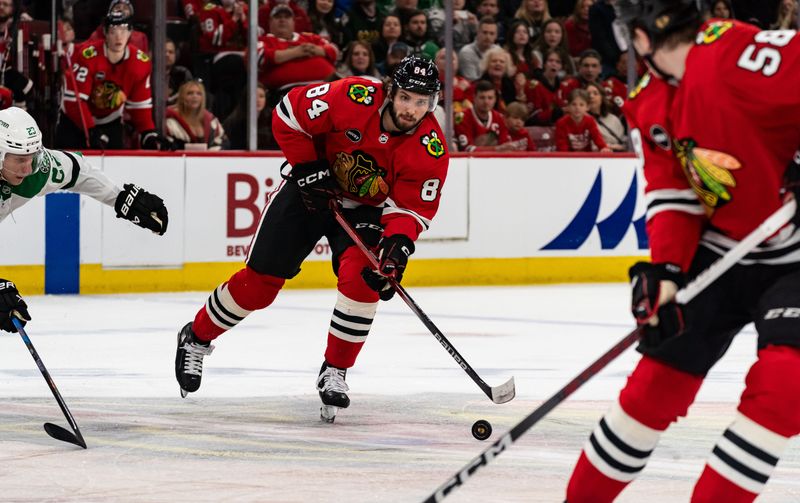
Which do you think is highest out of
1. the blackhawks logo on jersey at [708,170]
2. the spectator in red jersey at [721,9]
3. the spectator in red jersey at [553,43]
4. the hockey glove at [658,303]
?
the blackhawks logo on jersey at [708,170]

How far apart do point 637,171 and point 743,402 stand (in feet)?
22.7

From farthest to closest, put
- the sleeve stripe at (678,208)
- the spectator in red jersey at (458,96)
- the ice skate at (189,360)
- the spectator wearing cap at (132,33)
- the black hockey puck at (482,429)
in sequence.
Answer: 1. the spectator in red jersey at (458,96)
2. the spectator wearing cap at (132,33)
3. the ice skate at (189,360)
4. the black hockey puck at (482,429)
5. the sleeve stripe at (678,208)

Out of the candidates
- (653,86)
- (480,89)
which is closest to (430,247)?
(480,89)

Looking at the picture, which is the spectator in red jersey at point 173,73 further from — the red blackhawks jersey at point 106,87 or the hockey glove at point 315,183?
the hockey glove at point 315,183

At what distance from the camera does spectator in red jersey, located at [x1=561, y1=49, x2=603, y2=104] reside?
31.1 ft

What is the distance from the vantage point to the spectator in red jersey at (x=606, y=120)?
31.0 feet

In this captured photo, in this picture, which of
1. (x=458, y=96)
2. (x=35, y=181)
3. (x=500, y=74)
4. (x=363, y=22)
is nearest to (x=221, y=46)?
(x=363, y=22)

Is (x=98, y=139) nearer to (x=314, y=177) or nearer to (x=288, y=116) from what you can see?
(x=288, y=116)

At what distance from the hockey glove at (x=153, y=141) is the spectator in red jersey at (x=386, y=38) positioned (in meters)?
1.42

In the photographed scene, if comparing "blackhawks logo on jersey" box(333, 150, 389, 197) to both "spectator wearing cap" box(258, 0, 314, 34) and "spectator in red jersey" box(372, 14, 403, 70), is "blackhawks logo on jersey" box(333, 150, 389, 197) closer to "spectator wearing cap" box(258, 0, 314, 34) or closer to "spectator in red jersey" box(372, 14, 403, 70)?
"spectator wearing cap" box(258, 0, 314, 34)

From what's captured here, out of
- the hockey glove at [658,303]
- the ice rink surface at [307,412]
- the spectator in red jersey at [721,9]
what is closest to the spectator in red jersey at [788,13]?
the spectator in red jersey at [721,9]

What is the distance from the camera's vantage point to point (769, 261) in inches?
106

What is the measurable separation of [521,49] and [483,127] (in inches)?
26.8

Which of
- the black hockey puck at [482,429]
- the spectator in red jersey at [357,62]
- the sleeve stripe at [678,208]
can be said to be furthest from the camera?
the spectator in red jersey at [357,62]
